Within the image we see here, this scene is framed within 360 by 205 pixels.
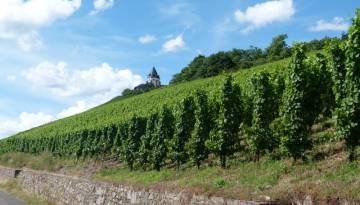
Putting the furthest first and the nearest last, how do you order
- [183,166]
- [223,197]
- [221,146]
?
[183,166] < [221,146] < [223,197]

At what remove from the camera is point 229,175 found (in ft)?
59.2

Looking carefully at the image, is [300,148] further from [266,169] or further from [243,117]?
[243,117]

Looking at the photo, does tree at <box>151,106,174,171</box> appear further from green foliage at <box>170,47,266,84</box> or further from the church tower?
the church tower

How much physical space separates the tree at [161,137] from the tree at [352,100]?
543 inches

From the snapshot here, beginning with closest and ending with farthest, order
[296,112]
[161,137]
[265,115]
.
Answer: [296,112] < [265,115] < [161,137]

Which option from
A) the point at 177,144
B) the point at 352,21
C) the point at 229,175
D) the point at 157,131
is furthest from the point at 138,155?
the point at 352,21

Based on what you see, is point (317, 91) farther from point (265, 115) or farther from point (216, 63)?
point (216, 63)

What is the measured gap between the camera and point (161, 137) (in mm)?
27453

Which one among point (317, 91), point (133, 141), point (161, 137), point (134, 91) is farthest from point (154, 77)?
point (317, 91)

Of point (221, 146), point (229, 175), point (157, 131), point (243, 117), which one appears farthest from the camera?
point (157, 131)

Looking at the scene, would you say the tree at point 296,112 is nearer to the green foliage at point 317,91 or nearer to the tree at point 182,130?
the green foliage at point 317,91

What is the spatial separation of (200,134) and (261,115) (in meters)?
4.47

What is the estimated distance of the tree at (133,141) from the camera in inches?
1216

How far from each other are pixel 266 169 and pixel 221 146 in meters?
3.98
